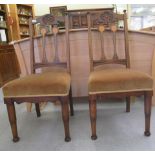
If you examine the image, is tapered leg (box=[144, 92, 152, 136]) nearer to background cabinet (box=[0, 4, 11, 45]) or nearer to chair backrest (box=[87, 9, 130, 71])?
chair backrest (box=[87, 9, 130, 71])

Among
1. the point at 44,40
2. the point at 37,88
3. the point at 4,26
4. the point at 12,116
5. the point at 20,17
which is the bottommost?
the point at 12,116

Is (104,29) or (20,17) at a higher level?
(20,17)

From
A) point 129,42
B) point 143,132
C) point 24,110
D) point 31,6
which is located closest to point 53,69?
point 24,110

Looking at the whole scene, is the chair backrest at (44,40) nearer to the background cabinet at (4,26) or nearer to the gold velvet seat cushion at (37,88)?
the gold velvet seat cushion at (37,88)

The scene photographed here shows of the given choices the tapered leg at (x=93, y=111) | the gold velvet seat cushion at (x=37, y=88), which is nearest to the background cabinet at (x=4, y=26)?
the gold velvet seat cushion at (x=37, y=88)

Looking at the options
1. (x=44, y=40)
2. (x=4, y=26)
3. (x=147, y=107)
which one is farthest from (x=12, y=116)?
(x=4, y=26)

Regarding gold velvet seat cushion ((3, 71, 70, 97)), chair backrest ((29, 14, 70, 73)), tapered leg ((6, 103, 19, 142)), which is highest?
chair backrest ((29, 14, 70, 73))

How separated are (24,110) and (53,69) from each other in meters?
0.56

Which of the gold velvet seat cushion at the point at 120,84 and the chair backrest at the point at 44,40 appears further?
the chair backrest at the point at 44,40

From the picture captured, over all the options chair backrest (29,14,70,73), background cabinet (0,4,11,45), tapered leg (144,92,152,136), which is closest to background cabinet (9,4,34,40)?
background cabinet (0,4,11,45)

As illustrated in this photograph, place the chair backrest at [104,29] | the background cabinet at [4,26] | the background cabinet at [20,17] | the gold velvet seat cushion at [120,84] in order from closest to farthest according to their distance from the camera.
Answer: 1. the gold velvet seat cushion at [120,84]
2. the chair backrest at [104,29]
3. the background cabinet at [4,26]
4. the background cabinet at [20,17]

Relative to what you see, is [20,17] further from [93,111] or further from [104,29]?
[93,111]

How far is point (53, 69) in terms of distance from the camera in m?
1.82

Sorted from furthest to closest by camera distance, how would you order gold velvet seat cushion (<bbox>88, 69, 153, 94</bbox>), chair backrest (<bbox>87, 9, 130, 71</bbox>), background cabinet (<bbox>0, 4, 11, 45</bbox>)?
background cabinet (<bbox>0, 4, 11, 45</bbox>) < chair backrest (<bbox>87, 9, 130, 71</bbox>) < gold velvet seat cushion (<bbox>88, 69, 153, 94</bbox>)
